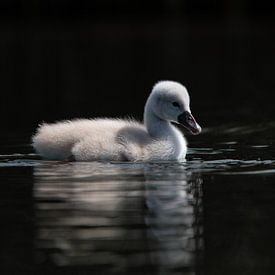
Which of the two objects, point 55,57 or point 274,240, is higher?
point 55,57

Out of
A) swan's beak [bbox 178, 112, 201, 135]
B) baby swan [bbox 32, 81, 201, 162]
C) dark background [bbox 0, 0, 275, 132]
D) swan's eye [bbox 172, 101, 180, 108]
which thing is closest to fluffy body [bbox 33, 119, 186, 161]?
baby swan [bbox 32, 81, 201, 162]

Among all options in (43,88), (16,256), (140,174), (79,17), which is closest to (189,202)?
(140,174)

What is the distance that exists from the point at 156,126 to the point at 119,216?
2.69 metres

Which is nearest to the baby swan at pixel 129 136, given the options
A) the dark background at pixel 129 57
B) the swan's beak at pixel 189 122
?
the swan's beak at pixel 189 122

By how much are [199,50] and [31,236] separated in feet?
63.1

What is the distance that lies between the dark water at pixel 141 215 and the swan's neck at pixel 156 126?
30 centimetres

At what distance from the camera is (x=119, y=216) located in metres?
7.93

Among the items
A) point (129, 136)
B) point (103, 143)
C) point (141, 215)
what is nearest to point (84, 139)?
point (103, 143)

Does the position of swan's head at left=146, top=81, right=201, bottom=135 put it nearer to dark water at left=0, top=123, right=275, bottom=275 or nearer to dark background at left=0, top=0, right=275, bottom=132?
dark water at left=0, top=123, right=275, bottom=275

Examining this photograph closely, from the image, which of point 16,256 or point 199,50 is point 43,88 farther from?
point 16,256

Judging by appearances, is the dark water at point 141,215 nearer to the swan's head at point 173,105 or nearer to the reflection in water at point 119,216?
the reflection in water at point 119,216

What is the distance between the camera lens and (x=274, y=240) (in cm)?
718

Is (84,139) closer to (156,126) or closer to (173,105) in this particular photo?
(156,126)

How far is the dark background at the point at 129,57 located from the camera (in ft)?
52.2
